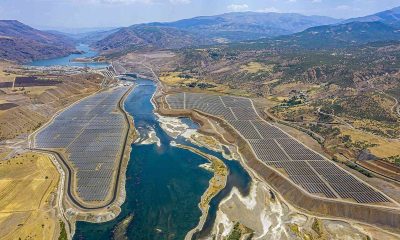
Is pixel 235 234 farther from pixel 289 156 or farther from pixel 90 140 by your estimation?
pixel 90 140

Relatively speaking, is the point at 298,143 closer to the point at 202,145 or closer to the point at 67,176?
the point at 202,145

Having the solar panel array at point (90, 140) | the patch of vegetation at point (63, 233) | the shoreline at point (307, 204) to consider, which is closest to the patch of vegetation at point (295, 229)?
the shoreline at point (307, 204)

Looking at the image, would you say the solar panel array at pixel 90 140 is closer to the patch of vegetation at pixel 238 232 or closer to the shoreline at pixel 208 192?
the shoreline at pixel 208 192

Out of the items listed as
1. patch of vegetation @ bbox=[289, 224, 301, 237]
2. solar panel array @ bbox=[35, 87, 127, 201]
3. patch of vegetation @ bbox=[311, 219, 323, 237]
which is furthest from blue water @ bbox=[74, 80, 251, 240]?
patch of vegetation @ bbox=[311, 219, 323, 237]

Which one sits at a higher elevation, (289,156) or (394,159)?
(394,159)

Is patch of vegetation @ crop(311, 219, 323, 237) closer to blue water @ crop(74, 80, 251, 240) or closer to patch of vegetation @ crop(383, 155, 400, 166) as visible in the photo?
blue water @ crop(74, 80, 251, 240)

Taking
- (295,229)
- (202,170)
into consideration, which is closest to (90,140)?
(202,170)
